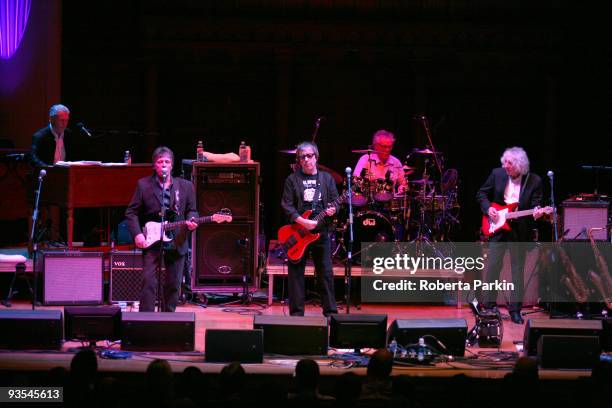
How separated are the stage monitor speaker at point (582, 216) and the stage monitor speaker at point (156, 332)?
4.84 meters

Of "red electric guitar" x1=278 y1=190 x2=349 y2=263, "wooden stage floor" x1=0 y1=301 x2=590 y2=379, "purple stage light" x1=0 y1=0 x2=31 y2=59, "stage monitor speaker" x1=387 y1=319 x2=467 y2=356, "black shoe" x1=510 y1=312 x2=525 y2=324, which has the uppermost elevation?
"purple stage light" x1=0 y1=0 x2=31 y2=59

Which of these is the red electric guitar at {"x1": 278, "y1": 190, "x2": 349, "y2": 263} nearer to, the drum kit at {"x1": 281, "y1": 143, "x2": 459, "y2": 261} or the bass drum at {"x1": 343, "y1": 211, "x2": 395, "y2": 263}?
the drum kit at {"x1": 281, "y1": 143, "x2": 459, "y2": 261}

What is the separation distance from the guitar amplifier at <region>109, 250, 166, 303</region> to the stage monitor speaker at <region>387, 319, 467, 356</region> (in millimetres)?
3725

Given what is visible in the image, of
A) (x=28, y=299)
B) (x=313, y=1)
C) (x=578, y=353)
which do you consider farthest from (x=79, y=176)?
(x=578, y=353)

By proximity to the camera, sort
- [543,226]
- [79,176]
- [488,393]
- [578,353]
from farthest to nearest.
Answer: [543,226]
[79,176]
[578,353]
[488,393]

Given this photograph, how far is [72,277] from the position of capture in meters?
10.8

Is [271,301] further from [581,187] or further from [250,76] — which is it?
[581,187]

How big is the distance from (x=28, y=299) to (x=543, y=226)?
7045 mm

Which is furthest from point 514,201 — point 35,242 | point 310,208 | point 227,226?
point 35,242

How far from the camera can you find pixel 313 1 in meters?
13.8

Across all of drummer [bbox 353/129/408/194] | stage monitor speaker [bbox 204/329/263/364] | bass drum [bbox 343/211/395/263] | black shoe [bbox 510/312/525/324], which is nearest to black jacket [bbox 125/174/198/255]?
stage monitor speaker [bbox 204/329/263/364]

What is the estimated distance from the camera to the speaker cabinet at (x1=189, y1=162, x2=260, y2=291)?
36.6ft

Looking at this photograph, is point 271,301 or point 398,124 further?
point 398,124

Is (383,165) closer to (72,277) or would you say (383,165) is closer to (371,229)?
(371,229)
